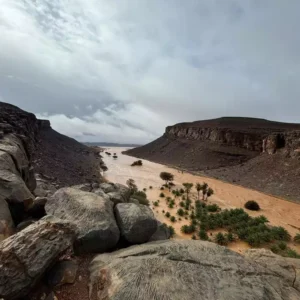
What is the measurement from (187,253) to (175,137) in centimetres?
9637

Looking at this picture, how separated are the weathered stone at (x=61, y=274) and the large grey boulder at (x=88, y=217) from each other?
2.91ft

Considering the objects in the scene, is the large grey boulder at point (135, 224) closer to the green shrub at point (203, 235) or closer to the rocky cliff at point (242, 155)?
the green shrub at point (203, 235)

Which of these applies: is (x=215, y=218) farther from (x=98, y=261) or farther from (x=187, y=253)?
(x=98, y=261)

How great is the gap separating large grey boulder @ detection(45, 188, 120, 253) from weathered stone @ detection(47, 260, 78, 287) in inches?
34.9

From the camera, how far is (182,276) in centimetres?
551

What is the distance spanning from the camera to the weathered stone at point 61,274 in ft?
17.3

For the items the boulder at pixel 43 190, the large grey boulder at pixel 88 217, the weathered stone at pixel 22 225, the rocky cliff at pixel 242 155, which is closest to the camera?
the large grey boulder at pixel 88 217

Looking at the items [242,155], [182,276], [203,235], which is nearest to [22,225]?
[182,276]

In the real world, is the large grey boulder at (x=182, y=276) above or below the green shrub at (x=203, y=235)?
above

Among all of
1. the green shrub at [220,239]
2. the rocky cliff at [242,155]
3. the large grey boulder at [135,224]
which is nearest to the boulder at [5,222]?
the large grey boulder at [135,224]

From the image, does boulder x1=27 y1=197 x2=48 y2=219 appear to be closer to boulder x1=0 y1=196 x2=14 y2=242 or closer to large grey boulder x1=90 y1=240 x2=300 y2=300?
boulder x1=0 y1=196 x2=14 y2=242

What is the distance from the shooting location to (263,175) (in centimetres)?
4325

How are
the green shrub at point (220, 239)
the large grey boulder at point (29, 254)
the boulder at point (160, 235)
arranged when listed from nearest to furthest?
1. the large grey boulder at point (29, 254)
2. the boulder at point (160, 235)
3. the green shrub at point (220, 239)

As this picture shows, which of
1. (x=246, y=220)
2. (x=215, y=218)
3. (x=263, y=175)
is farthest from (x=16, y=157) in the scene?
(x=263, y=175)
